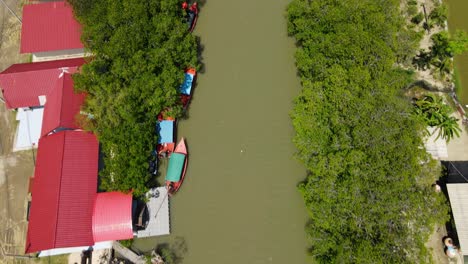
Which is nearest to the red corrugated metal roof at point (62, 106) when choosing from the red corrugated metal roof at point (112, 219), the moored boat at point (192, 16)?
the red corrugated metal roof at point (112, 219)

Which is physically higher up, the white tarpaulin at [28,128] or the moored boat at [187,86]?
the moored boat at [187,86]

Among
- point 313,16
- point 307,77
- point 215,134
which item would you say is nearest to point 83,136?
point 215,134

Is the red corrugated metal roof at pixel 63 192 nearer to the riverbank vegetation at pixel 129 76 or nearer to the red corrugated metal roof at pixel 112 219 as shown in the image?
the red corrugated metal roof at pixel 112 219

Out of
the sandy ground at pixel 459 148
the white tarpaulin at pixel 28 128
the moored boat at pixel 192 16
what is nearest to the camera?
the sandy ground at pixel 459 148

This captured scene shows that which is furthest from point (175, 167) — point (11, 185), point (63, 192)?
point (11, 185)

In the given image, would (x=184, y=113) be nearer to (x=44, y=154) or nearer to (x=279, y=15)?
(x=44, y=154)

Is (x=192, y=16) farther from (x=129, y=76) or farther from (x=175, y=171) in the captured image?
(x=175, y=171)

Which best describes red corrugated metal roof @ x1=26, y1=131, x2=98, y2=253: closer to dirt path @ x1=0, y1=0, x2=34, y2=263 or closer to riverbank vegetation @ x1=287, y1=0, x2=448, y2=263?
dirt path @ x1=0, y1=0, x2=34, y2=263
